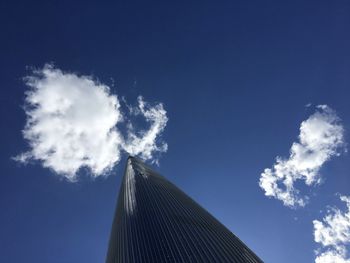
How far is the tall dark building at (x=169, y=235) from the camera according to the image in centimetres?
6172

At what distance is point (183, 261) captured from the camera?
58.9 metres

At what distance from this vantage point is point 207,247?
62719mm

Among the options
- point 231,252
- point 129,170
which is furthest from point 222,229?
point 129,170

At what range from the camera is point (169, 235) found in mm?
67938

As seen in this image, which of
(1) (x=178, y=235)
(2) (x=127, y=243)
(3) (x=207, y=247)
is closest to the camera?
(3) (x=207, y=247)

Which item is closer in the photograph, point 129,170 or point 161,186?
point 161,186

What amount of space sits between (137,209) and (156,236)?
17329 mm

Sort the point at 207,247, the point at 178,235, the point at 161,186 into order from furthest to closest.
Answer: the point at 161,186 < the point at 178,235 < the point at 207,247

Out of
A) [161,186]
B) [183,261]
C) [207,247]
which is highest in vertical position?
[161,186]

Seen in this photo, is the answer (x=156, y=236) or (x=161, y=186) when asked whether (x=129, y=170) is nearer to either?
(x=161, y=186)

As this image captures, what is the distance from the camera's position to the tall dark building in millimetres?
61719

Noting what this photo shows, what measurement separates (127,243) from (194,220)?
18.3m

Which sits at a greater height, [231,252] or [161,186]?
[161,186]

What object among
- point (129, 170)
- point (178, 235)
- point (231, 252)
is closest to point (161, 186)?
point (129, 170)
